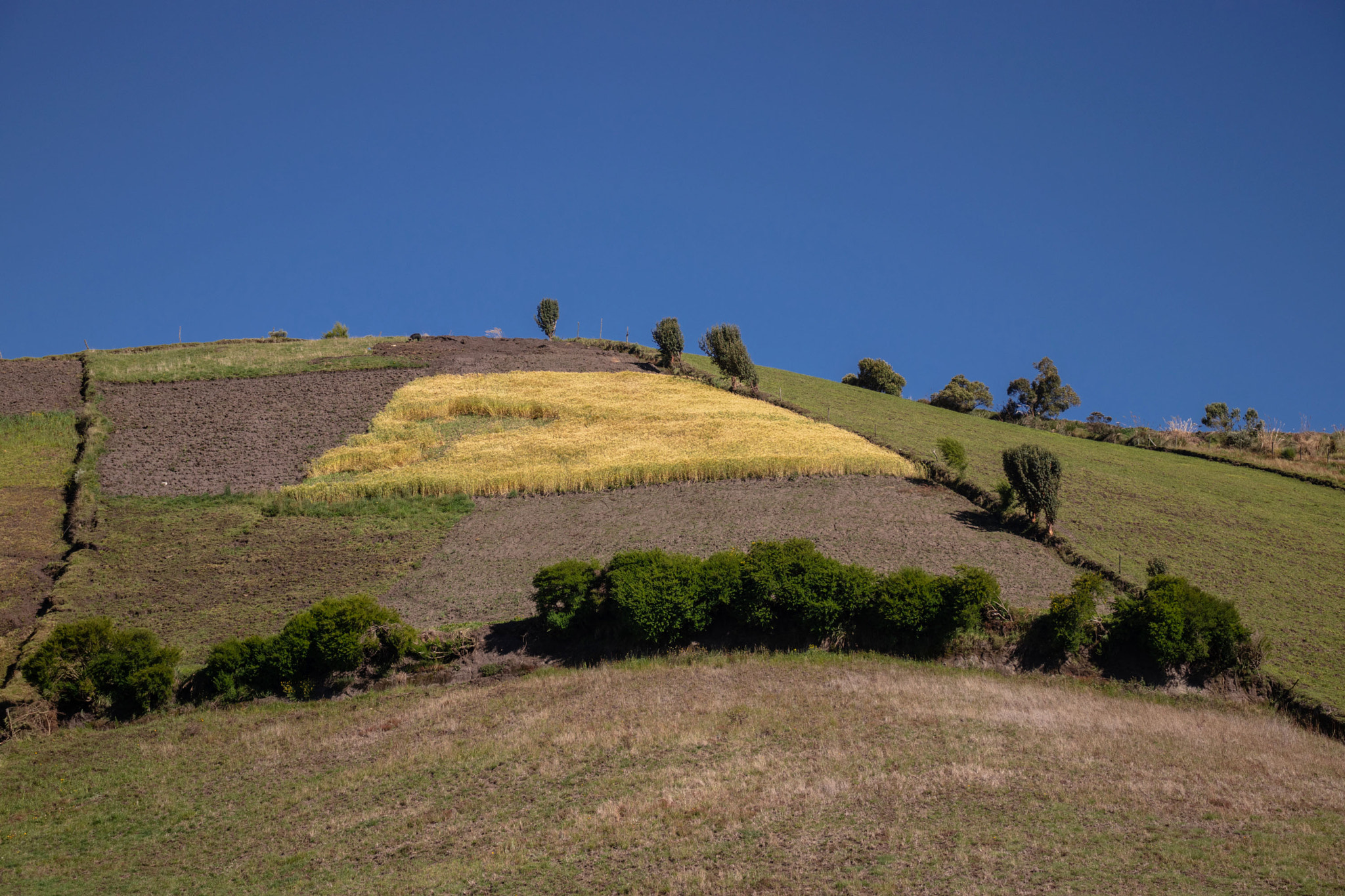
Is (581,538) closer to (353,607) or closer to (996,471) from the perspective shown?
(353,607)

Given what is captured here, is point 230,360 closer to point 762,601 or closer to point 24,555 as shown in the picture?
point 24,555

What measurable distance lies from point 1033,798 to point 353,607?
55.9 ft

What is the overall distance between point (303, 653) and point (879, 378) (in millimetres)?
60257

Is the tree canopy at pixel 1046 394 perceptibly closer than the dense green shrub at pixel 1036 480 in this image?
No

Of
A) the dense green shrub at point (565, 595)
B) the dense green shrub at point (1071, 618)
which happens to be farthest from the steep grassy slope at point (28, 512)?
the dense green shrub at point (1071, 618)

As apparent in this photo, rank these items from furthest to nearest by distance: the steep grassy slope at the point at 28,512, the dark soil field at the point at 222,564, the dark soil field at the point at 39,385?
the dark soil field at the point at 39,385, the dark soil field at the point at 222,564, the steep grassy slope at the point at 28,512

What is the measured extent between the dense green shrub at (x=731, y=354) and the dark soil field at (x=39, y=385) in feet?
120

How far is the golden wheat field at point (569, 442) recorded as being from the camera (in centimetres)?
3803

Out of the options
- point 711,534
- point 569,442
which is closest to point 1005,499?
point 711,534

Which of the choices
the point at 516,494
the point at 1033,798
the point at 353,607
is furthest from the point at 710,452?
the point at 1033,798

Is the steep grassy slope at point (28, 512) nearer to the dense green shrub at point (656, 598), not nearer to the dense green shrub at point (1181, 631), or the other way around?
the dense green shrub at point (656, 598)

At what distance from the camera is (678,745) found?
19109 millimetres

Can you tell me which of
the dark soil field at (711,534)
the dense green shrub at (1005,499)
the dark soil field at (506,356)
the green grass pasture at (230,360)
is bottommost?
the dark soil field at (711,534)

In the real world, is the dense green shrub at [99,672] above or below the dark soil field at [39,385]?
below
